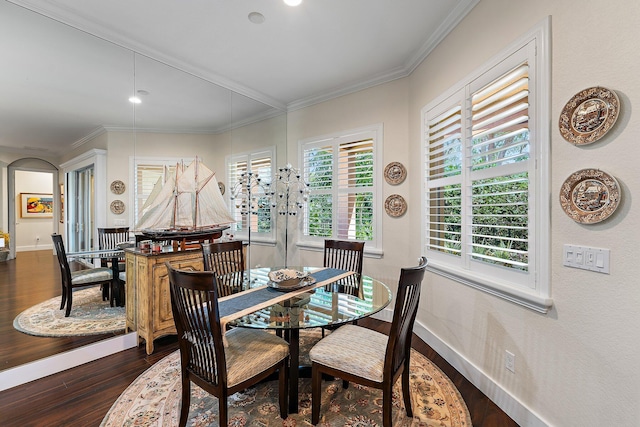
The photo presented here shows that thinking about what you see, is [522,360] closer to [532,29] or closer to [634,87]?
[634,87]

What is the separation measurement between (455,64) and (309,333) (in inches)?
117

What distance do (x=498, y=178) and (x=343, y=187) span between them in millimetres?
2107

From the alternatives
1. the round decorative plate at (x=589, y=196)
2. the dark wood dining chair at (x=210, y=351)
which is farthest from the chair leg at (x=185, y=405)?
the round decorative plate at (x=589, y=196)

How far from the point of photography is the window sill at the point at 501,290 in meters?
1.60

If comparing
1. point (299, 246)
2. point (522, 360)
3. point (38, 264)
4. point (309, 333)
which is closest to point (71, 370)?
point (38, 264)

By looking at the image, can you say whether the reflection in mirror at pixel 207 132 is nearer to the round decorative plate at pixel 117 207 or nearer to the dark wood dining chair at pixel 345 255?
the round decorative plate at pixel 117 207

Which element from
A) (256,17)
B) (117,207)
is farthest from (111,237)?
(256,17)

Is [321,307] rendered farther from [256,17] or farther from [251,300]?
[256,17]

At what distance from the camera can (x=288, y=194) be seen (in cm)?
434

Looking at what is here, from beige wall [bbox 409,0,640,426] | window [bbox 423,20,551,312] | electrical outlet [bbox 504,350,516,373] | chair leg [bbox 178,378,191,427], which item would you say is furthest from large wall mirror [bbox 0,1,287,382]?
electrical outlet [bbox 504,350,516,373]

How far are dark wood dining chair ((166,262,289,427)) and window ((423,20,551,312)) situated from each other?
1.59 meters

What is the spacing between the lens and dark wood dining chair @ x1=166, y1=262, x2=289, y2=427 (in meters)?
1.45

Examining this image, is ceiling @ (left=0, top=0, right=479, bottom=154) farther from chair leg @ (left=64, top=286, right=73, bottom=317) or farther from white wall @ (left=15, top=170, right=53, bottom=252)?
chair leg @ (left=64, top=286, right=73, bottom=317)

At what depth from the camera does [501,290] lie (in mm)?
1860
